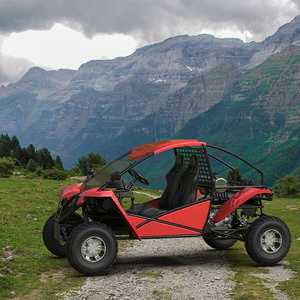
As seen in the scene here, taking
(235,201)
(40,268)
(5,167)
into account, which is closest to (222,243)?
(235,201)

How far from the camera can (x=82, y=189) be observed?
10078mm

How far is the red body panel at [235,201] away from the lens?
34.2 feet

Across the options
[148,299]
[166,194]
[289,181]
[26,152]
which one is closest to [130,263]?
[166,194]

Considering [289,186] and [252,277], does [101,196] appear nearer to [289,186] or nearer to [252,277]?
[252,277]

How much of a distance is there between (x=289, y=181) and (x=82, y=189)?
36.5 meters

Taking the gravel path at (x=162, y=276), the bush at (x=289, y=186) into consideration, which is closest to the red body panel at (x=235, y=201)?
the gravel path at (x=162, y=276)

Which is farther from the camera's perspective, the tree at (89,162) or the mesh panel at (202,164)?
the tree at (89,162)

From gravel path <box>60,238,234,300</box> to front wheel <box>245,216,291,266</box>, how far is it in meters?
0.79

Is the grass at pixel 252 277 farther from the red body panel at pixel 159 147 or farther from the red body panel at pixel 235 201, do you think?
the red body panel at pixel 159 147

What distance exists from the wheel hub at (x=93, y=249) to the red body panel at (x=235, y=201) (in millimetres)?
2927

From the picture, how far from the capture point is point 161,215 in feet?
32.8

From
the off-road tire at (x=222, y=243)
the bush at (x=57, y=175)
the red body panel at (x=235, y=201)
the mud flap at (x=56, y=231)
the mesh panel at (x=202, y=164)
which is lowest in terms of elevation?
the off-road tire at (x=222, y=243)

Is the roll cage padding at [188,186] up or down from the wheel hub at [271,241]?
up

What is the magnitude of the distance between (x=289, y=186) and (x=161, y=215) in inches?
1382
